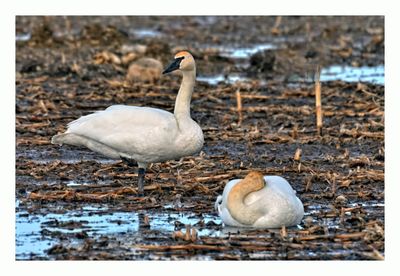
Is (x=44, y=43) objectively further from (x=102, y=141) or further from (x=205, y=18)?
(x=102, y=141)

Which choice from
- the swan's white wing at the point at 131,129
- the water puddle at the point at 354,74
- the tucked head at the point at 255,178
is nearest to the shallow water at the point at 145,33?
the water puddle at the point at 354,74

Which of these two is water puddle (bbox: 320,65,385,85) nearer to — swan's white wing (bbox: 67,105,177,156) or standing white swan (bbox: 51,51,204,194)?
standing white swan (bbox: 51,51,204,194)

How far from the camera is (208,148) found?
1263 centimetres

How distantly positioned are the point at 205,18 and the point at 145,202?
58.0 feet

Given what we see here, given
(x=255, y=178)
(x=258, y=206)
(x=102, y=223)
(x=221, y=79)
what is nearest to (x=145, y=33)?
(x=221, y=79)

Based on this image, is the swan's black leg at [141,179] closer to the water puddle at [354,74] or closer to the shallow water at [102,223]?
the shallow water at [102,223]

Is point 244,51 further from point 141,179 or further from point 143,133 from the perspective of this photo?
point 143,133

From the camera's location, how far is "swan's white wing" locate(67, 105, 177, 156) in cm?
1001

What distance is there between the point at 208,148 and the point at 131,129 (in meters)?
2.66

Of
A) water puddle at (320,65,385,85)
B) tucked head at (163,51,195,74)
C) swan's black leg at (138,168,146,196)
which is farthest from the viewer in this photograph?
water puddle at (320,65,385,85)

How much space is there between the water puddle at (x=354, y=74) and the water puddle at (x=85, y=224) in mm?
8928

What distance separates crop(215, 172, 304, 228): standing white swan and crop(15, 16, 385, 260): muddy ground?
0.34ft

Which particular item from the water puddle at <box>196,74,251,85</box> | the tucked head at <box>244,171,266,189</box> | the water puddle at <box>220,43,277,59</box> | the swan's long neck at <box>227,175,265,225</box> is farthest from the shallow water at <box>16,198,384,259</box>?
the water puddle at <box>220,43,277,59</box>

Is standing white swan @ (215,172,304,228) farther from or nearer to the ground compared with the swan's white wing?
nearer to the ground
